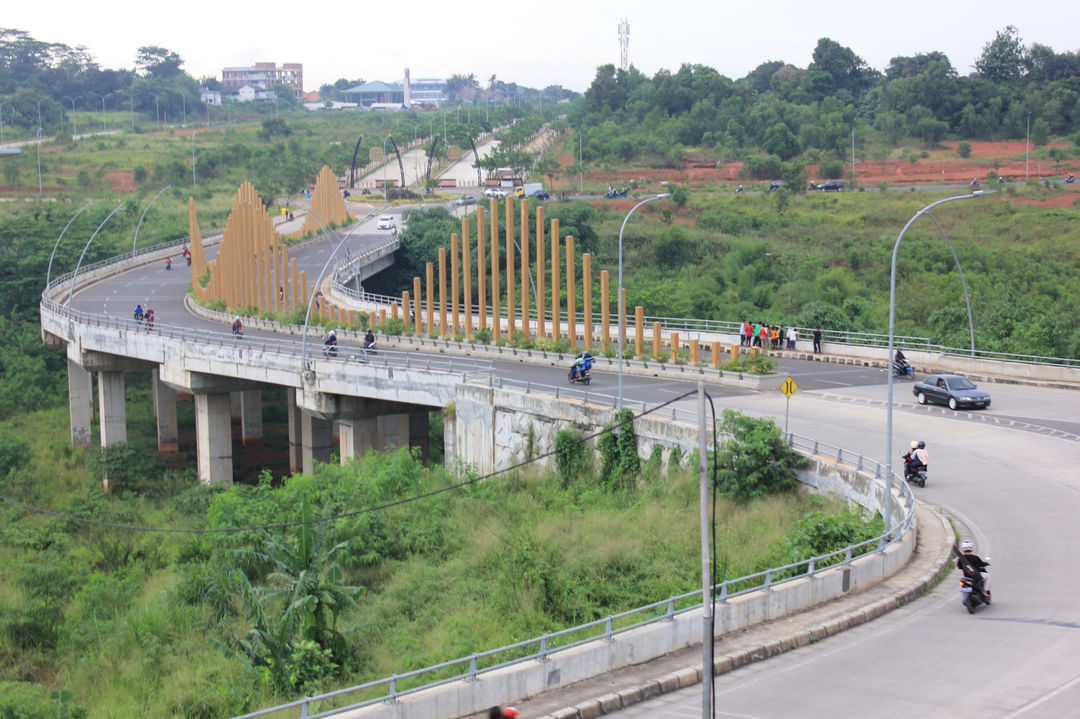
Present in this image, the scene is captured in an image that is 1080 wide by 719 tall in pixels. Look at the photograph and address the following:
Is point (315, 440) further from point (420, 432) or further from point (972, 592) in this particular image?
point (972, 592)

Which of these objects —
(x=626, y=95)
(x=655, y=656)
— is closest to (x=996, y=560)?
(x=655, y=656)

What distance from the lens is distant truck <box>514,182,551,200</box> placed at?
109356mm

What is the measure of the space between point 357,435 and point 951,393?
2277cm


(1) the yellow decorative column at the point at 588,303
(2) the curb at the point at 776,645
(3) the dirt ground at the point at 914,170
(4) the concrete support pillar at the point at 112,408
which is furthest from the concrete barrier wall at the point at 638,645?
(3) the dirt ground at the point at 914,170

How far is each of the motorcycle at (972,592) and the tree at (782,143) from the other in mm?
106863

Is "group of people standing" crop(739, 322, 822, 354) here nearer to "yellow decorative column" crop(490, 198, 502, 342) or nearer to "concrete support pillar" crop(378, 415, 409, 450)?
"yellow decorative column" crop(490, 198, 502, 342)

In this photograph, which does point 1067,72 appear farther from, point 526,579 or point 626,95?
point 526,579

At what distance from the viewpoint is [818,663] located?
57.3 feet

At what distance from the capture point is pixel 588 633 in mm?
20469

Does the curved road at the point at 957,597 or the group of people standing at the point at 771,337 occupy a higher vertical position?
the group of people standing at the point at 771,337

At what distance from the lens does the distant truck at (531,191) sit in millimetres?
109356

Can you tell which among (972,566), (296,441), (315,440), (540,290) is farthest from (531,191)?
(972,566)

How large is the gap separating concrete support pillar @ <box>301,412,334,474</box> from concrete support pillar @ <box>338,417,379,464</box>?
173 inches

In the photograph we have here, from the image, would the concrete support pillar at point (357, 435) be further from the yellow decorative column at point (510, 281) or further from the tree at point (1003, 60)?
the tree at point (1003, 60)
